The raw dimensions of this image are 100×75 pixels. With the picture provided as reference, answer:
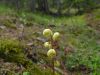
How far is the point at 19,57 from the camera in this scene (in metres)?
5.61

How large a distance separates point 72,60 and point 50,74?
2.88 meters

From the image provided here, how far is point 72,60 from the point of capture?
8.01 meters

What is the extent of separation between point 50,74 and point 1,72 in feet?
2.75

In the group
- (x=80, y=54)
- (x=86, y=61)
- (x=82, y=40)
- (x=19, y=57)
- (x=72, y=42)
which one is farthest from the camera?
(x=82, y=40)

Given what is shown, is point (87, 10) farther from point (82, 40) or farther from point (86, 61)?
point (86, 61)

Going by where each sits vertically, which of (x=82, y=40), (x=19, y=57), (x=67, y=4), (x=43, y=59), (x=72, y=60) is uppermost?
(x=19, y=57)

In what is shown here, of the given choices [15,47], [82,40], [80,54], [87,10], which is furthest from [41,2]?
[15,47]

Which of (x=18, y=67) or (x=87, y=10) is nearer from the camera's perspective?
(x=18, y=67)

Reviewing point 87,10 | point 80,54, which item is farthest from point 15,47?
point 87,10

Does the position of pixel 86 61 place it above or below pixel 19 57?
below

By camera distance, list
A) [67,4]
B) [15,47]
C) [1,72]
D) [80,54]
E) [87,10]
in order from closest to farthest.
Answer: [1,72], [15,47], [80,54], [87,10], [67,4]

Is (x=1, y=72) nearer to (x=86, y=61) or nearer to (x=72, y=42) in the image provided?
(x=86, y=61)

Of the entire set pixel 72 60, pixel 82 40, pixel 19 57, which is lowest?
pixel 82 40

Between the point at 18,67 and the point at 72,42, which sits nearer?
the point at 18,67
